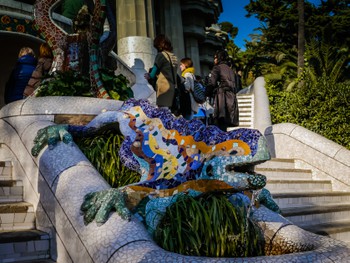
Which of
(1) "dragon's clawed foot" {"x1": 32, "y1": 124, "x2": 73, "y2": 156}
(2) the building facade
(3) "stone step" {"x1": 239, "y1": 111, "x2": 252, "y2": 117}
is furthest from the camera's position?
(3) "stone step" {"x1": 239, "y1": 111, "x2": 252, "y2": 117}

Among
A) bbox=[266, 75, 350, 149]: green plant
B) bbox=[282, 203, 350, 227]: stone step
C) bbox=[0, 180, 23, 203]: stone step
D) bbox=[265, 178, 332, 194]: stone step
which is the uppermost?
bbox=[266, 75, 350, 149]: green plant

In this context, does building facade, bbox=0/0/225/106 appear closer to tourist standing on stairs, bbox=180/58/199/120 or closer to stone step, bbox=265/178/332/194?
tourist standing on stairs, bbox=180/58/199/120

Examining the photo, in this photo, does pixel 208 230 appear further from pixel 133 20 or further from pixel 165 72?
pixel 133 20

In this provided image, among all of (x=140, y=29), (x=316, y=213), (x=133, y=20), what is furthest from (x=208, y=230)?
(x=133, y=20)

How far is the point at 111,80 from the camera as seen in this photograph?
696cm

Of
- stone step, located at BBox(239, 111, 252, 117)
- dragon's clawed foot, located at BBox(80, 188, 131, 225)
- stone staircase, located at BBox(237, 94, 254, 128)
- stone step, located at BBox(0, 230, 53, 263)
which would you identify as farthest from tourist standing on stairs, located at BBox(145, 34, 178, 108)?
stone step, located at BBox(239, 111, 252, 117)

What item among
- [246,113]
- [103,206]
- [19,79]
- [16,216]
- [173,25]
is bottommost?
[16,216]

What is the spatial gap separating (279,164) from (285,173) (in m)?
0.46

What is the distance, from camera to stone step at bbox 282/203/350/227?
250 inches

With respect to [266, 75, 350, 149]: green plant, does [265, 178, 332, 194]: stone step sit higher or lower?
lower

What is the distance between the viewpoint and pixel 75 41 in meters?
6.84

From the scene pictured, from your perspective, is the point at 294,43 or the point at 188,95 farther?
the point at 294,43

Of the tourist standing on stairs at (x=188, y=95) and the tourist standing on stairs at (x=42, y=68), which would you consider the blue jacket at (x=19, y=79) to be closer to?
the tourist standing on stairs at (x=42, y=68)

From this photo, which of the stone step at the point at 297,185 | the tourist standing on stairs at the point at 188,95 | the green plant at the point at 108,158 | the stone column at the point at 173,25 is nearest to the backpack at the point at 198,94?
the tourist standing on stairs at the point at 188,95
